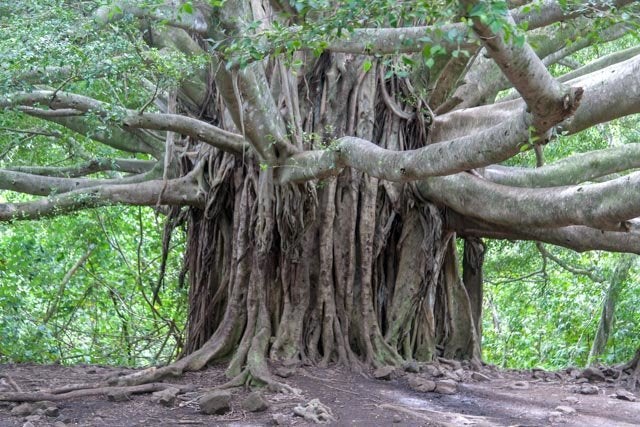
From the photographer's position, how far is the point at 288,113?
7539 mm

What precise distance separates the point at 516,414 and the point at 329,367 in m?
1.81

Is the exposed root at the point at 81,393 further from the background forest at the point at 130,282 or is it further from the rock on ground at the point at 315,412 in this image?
the background forest at the point at 130,282

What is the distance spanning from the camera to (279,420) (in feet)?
18.8

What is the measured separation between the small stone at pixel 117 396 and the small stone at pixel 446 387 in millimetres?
2451

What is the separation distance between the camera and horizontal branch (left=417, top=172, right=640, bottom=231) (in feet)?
17.8

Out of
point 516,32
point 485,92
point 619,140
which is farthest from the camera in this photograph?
point 619,140

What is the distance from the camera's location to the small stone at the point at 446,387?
6.89 metres

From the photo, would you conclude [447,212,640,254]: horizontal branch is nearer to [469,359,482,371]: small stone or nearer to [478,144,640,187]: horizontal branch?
[478,144,640,187]: horizontal branch

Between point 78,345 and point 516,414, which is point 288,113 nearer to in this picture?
point 516,414

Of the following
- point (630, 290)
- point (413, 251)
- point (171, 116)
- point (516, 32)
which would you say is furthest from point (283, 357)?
point (630, 290)

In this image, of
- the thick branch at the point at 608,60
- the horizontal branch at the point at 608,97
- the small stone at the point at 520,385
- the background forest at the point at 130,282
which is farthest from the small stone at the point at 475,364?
the horizontal branch at the point at 608,97

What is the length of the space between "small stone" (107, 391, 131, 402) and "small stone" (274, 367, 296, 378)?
1.24 metres

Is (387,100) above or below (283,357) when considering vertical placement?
above

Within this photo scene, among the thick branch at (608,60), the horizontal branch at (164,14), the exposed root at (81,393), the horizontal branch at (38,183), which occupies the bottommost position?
the exposed root at (81,393)
